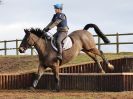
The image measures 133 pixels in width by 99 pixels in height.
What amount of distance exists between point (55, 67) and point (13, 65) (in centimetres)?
996

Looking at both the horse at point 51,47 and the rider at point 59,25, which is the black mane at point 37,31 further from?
the rider at point 59,25

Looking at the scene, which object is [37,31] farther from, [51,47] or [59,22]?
[59,22]

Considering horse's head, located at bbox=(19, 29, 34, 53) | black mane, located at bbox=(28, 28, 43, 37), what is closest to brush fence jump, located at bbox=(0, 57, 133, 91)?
black mane, located at bbox=(28, 28, 43, 37)

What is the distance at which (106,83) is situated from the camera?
2033 cm

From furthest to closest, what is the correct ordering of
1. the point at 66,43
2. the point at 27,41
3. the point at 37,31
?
1. the point at 37,31
2. the point at 27,41
3. the point at 66,43

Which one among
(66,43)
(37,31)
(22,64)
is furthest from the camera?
(22,64)

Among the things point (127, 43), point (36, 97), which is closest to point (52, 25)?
point (36, 97)

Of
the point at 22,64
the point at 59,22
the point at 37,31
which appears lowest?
the point at 22,64

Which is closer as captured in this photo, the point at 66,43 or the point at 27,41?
the point at 66,43

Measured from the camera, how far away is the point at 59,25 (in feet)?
59.4

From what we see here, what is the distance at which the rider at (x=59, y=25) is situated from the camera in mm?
17953

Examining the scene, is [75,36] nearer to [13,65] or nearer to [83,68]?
[83,68]

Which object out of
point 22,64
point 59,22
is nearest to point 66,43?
point 59,22

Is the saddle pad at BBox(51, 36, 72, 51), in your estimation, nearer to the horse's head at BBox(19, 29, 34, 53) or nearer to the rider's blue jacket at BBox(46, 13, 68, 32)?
the rider's blue jacket at BBox(46, 13, 68, 32)
